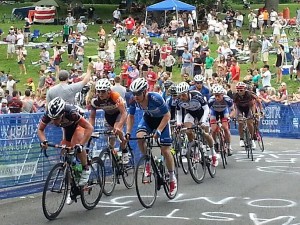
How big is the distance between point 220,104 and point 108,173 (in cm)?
448

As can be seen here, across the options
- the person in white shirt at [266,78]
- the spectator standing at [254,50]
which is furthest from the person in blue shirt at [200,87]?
the spectator standing at [254,50]

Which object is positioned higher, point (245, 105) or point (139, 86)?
point (139, 86)

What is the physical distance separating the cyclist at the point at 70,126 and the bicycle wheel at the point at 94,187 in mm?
289

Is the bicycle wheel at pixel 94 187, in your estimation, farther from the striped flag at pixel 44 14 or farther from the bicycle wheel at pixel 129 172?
the striped flag at pixel 44 14

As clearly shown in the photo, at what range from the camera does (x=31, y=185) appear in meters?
12.0

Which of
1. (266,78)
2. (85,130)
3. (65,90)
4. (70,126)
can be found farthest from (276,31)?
(85,130)

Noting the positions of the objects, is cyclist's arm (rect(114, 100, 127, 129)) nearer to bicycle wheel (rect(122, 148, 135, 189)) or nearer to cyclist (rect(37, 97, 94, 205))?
bicycle wheel (rect(122, 148, 135, 189))

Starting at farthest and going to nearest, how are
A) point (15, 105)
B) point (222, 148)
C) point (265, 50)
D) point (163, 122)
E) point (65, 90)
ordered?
point (265, 50) < point (15, 105) < point (222, 148) < point (65, 90) < point (163, 122)

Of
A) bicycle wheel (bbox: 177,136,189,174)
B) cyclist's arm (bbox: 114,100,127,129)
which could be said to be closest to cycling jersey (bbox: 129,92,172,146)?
cyclist's arm (bbox: 114,100,127,129)

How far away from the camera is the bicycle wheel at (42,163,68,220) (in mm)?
9750

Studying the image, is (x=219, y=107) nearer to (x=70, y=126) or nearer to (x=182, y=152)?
(x=182, y=152)

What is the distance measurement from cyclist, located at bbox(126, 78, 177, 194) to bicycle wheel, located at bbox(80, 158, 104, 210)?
691mm

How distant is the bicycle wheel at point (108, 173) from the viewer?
11.8 metres

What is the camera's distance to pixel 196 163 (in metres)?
13.4
